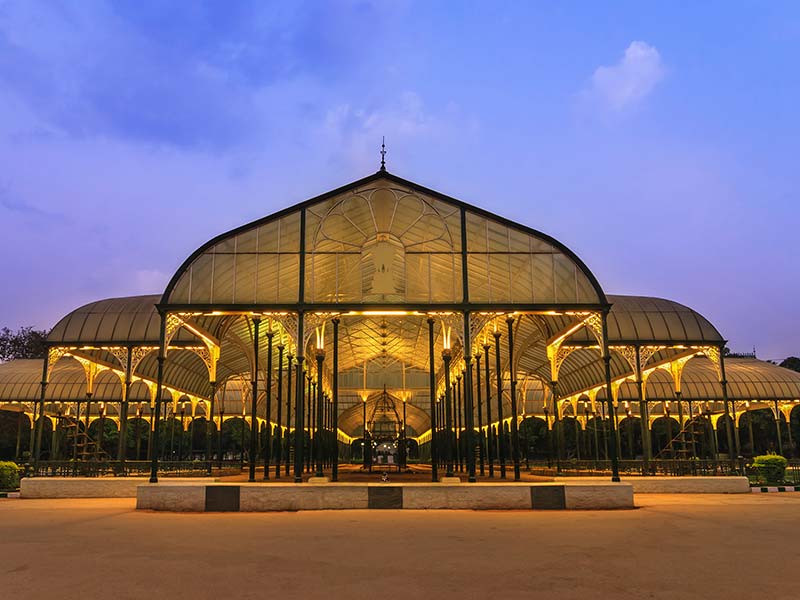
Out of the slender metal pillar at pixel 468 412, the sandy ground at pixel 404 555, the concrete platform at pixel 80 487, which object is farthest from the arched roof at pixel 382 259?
the sandy ground at pixel 404 555

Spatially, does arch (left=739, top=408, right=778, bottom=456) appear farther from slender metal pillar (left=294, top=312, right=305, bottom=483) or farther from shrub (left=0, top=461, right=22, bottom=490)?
shrub (left=0, top=461, right=22, bottom=490)

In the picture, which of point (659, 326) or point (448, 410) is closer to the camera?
point (448, 410)

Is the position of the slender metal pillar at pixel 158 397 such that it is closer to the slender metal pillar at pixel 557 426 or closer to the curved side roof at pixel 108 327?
the curved side roof at pixel 108 327

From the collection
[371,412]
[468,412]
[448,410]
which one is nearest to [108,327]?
[448,410]

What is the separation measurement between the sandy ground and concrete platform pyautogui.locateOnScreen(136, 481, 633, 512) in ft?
4.35

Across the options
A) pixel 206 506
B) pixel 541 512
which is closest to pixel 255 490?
pixel 206 506

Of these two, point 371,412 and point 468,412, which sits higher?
point 371,412

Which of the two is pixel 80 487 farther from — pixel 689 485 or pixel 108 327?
pixel 689 485

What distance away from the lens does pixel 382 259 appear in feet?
72.1

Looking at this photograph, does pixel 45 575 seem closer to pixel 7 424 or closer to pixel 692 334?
pixel 692 334

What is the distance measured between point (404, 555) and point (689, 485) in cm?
1710

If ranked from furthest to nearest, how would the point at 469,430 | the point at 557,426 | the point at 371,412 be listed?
the point at 371,412 → the point at 557,426 → the point at 469,430

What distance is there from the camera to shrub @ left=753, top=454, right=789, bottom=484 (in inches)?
1067

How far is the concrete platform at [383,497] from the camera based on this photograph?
17312mm
